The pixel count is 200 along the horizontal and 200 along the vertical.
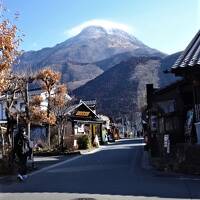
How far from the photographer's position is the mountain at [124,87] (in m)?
120

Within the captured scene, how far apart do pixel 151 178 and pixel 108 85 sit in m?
111

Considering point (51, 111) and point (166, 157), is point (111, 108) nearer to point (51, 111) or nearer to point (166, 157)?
point (51, 111)

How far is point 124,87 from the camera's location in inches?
4820

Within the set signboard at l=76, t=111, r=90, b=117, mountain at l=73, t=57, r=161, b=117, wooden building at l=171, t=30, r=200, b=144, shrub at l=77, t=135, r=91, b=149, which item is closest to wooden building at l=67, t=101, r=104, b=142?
Result: signboard at l=76, t=111, r=90, b=117

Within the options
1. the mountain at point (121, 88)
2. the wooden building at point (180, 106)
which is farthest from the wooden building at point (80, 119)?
the mountain at point (121, 88)

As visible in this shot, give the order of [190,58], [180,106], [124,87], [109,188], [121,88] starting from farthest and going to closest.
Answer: [121,88], [124,87], [180,106], [190,58], [109,188]

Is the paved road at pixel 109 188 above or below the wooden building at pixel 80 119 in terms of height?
below

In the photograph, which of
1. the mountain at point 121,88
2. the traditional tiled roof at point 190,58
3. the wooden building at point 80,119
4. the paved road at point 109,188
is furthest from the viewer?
the mountain at point 121,88

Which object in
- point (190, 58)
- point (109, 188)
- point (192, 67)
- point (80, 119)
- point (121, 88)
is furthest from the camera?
point (121, 88)

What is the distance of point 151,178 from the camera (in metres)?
15.4

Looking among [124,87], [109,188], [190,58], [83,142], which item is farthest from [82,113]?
[124,87]

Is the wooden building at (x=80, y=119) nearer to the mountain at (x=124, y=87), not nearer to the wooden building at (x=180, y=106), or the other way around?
the wooden building at (x=180, y=106)

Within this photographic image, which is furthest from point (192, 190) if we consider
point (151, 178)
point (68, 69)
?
point (68, 69)

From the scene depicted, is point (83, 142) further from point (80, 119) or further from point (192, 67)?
point (192, 67)
